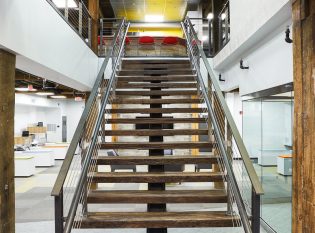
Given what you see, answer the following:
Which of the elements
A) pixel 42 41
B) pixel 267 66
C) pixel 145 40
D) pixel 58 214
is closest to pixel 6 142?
pixel 58 214

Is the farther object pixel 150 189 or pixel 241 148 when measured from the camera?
pixel 150 189

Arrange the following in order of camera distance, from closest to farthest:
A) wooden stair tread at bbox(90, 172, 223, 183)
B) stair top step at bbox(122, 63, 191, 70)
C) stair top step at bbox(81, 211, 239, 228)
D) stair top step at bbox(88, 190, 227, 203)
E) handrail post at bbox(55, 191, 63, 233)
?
handrail post at bbox(55, 191, 63, 233) → stair top step at bbox(81, 211, 239, 228) → stair top step at bbox(88, 190, 227, 203) → wooden stair tread at bbox(90, 172, 223, 183) → stair top step at bbox(122, 63, 191, 70)

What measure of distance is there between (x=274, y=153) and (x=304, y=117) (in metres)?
2.46

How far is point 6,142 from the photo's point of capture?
3287mm

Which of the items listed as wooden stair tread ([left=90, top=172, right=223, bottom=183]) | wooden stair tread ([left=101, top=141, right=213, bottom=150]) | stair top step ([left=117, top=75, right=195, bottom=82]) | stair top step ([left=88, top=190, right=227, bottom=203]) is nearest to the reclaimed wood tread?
stair top step ([left=117, top=75, right=195, bottom=82])

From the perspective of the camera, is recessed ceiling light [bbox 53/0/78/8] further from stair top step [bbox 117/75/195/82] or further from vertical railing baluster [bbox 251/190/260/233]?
vertical railing baluster [bbox 251/190/260/233]

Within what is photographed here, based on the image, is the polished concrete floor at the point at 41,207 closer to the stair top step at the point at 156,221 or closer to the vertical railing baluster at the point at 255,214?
the stair top step at the point at 156,221

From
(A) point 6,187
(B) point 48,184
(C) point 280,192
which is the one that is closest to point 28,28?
(A) point 6,187

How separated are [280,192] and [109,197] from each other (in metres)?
3.48

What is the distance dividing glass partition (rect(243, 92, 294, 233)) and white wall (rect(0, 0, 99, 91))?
3.40m

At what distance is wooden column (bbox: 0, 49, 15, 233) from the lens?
3176 millimetres

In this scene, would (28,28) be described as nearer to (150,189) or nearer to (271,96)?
(150,189)

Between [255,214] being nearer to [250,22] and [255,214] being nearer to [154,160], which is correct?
[154,160]

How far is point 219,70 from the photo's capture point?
8031mm
